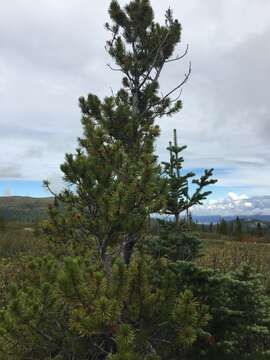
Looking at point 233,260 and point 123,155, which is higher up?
point 123,155

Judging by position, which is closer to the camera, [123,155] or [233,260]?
[123,155]

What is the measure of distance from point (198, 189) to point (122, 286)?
301 cm

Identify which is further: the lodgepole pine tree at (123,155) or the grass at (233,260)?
the grass at (233,260)

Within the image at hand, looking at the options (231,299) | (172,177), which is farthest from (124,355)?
(172,177)

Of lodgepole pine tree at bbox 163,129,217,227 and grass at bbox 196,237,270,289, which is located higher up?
lodgepole pine tree at bbox 163,129,217,227

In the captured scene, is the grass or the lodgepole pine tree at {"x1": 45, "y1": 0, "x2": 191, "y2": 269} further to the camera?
the grass

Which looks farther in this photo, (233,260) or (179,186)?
(233,260)

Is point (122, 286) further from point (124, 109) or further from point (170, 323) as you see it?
point (124, 109)

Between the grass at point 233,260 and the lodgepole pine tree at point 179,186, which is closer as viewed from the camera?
the lodgepole pine tree at point 179,186

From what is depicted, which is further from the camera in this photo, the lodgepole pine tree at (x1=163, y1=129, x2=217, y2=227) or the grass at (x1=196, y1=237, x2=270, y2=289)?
the grass at (x1=196, y1=237, x2=270, y2=289)

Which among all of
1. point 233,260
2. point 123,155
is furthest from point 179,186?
point 233,260

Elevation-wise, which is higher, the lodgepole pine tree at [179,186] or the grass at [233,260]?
the lodgepole pine tree at [179,186]

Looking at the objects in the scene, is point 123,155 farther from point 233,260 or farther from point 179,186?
point 233,260

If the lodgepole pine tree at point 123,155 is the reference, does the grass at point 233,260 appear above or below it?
below
